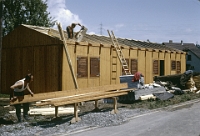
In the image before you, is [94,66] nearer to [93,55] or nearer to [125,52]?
[93,55]

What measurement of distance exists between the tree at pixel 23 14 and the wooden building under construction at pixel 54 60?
736 inches

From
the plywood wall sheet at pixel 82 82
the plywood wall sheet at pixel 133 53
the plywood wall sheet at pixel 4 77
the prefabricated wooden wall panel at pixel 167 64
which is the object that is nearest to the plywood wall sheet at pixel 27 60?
the plywood wall sheet at pixel 4 77

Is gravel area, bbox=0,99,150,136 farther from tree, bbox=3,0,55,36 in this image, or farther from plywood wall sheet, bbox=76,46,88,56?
tree, bbox=3,0,55,36

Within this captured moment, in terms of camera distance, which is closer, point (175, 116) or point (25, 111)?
point (25, 111)

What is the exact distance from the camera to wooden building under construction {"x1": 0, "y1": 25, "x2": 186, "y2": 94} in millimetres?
17203

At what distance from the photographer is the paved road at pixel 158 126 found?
9297mm

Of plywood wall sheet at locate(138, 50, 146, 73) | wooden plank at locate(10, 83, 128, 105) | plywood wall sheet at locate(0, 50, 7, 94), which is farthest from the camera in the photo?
plywood wall sheet at locate(138, 50, 146, 73)

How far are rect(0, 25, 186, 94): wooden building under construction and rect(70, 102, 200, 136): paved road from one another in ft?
20.6

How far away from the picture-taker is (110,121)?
36.1 ft

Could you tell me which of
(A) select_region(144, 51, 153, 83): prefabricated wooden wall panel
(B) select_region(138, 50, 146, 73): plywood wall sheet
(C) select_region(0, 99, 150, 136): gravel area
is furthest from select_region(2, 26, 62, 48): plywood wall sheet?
(A) select_region(144, 51, 153, 83): prefabricated wooden wall panel

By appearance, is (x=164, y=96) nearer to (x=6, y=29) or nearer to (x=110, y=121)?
(x=110, y=121)

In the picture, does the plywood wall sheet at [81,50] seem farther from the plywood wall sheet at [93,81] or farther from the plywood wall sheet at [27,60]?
the plywood wall sheet at [27,60]

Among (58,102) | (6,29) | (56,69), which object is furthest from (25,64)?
(6,29)

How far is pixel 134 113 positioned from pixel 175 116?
176cm
